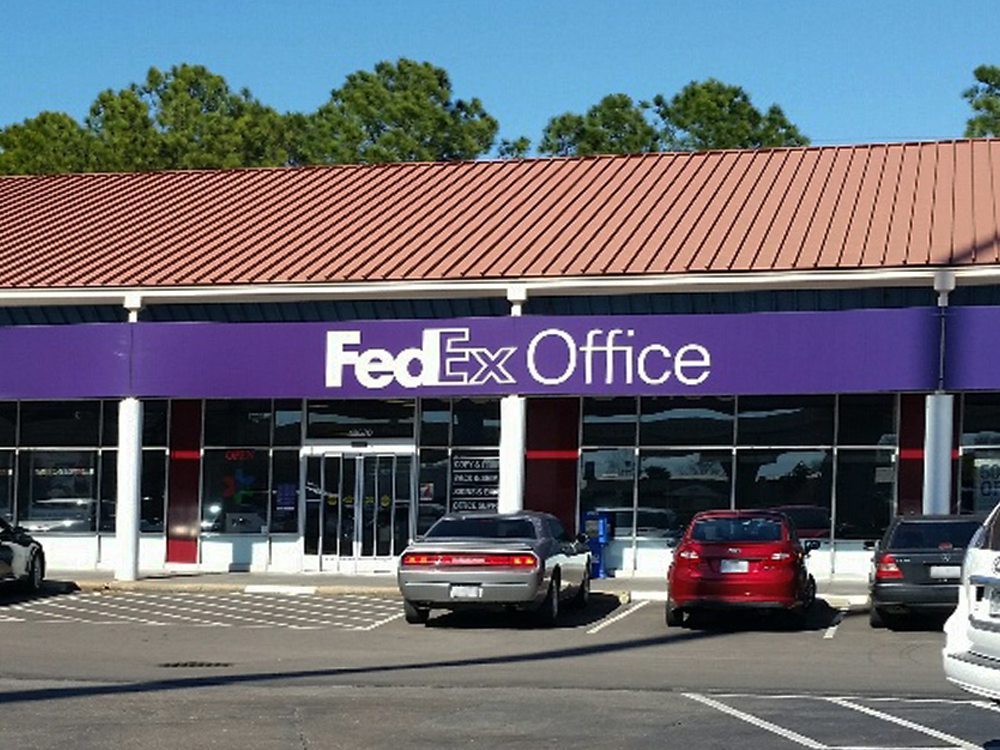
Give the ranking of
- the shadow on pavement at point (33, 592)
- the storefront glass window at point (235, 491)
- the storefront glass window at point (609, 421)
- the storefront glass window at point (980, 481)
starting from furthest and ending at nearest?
the storefront glass window at point (235, 491)
the storefront glass window at point (609, 421)
the storefront glass window at point (980, 481)
the shadow on pavement at point (33, 592)

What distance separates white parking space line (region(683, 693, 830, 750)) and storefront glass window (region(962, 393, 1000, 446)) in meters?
15.5

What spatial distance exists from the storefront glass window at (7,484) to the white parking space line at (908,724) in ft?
75.8

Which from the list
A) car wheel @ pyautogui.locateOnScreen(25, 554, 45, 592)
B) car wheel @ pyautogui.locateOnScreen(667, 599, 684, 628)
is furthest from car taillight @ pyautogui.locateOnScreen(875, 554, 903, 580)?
car wheel @ pyautogui.locateOnScreen(25, 554, 45, 592)

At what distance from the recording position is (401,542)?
32.5m

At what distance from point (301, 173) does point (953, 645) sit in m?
29.2

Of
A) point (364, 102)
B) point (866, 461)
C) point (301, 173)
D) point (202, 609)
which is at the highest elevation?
point (364, 102)

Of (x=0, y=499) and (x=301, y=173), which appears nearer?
(x=0, y=499)

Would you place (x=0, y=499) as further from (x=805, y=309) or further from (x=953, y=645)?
(x=953, y=645)

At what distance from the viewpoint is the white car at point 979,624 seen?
449 inches

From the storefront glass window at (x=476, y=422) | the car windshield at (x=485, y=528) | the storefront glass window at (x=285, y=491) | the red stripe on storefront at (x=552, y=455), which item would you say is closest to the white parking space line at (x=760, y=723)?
the car windshield at (x=485, y=528)

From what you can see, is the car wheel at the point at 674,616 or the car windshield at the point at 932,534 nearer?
the car windshield at the point at 932,534

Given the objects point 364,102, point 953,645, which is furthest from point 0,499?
point 364,102

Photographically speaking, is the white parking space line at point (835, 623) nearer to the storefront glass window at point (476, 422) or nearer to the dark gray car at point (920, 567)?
the dark gray car at point (920, 567)

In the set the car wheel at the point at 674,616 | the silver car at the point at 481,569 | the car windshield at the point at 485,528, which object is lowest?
the car wheel at the point at 674,616
